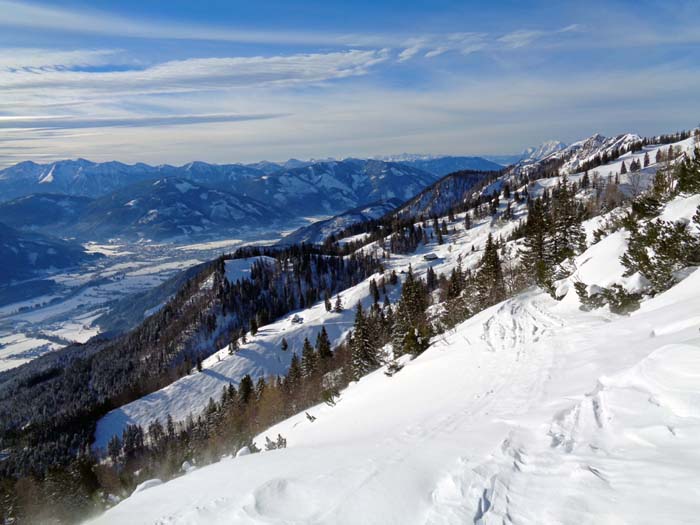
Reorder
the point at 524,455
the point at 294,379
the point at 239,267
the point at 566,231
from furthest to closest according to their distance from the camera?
the point at 239,267, the point at 294,379, the point at 566,231, the point at 524,455

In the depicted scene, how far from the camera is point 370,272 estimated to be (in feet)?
588

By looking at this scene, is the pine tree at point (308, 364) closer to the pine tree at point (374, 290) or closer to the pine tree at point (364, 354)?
the pine tree at point (364, 354)

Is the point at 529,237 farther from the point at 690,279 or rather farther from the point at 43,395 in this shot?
the point at 43,395

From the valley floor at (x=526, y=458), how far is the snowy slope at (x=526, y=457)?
4 cm

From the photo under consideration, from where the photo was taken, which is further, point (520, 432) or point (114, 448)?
point (114, 448)

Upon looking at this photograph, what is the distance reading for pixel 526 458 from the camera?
968cm

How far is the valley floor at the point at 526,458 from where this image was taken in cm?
747

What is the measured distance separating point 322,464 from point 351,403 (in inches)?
731

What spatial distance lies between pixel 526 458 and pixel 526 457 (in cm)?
5

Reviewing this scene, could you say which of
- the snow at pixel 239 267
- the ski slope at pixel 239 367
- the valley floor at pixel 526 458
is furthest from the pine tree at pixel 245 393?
the snow at pixel 239 267

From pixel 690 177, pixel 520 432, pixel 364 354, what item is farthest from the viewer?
pixel 364 354

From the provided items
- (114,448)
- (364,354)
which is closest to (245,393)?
(364,354)

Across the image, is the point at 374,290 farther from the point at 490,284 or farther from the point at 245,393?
the point at 490,284

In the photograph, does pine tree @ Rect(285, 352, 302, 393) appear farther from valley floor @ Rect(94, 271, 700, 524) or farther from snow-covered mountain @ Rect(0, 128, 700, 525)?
valley floor @ Rect(94, 271, 700, 524)
